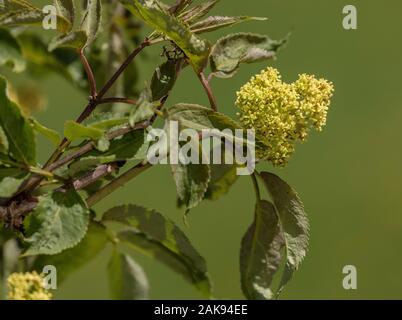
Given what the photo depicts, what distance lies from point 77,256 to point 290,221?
0.70 ft

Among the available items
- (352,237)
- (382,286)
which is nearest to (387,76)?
(352,237)

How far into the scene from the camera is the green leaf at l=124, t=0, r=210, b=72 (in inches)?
23.4

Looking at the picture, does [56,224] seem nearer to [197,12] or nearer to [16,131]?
[16,131]

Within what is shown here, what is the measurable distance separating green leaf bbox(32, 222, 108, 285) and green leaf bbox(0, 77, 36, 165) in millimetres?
141

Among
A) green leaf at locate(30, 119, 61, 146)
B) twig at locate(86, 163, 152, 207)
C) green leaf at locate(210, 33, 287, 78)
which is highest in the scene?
green leaf at locate(210, 33, 287, 78)

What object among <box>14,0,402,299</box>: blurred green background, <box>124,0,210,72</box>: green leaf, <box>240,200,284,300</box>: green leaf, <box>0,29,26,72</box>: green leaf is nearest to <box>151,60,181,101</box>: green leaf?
<box>124,0,210,72</box>: green leaf

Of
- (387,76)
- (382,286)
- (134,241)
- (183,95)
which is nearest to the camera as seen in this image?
(134,241)

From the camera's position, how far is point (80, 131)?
1.94ft

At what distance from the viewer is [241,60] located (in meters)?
0.68

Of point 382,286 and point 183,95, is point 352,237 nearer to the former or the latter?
point 382,286

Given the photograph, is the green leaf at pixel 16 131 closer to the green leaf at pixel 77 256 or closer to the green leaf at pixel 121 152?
the green leaf at pixel 121 152

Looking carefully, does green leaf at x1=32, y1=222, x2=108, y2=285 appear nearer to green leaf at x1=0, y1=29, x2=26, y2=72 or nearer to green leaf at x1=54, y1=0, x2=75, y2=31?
green leaf at x1=54, y1=0, x2=75, y2=31
